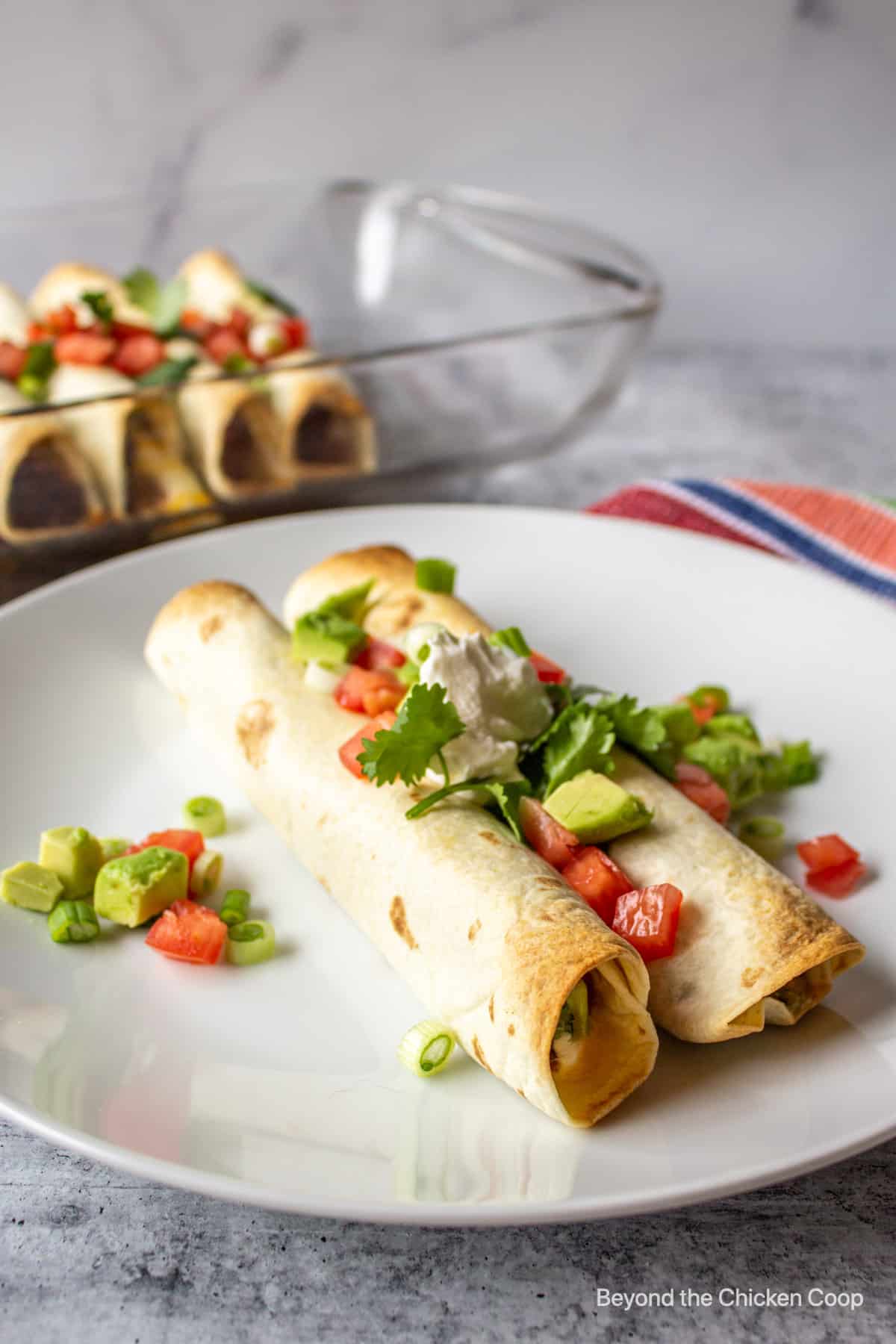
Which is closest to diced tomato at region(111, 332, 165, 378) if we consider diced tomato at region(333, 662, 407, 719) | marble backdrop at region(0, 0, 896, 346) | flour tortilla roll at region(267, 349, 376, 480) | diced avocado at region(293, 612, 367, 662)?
flour tortilla roll at region(267, 349, 376, 480)

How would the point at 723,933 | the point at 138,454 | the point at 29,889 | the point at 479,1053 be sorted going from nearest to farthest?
1. the point at 479,1053
2. the point at 723,933
3. the point at 29,889
4. the point at 138,454

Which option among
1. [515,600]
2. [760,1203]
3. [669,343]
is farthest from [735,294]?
[760,1203]

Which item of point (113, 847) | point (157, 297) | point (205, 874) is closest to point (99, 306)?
point (157, 297)

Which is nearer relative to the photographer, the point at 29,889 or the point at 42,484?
the point at 29,889

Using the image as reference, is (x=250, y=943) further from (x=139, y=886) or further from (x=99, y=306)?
(x=99, y=306)

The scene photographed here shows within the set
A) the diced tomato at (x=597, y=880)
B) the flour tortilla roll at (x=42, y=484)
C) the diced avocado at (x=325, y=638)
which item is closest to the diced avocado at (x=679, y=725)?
the diced tomato at (x=597, y=880)

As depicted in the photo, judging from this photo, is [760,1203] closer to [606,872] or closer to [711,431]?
[606,872]

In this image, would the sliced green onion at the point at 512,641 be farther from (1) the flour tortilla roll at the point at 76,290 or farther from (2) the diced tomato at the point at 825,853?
(1) the flour tortilla roll at the point at 76,290

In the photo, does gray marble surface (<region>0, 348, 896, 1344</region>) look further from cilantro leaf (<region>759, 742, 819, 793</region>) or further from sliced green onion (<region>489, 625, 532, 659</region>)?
sliced green onion (<region>489, 625, 532, 659</region>)
